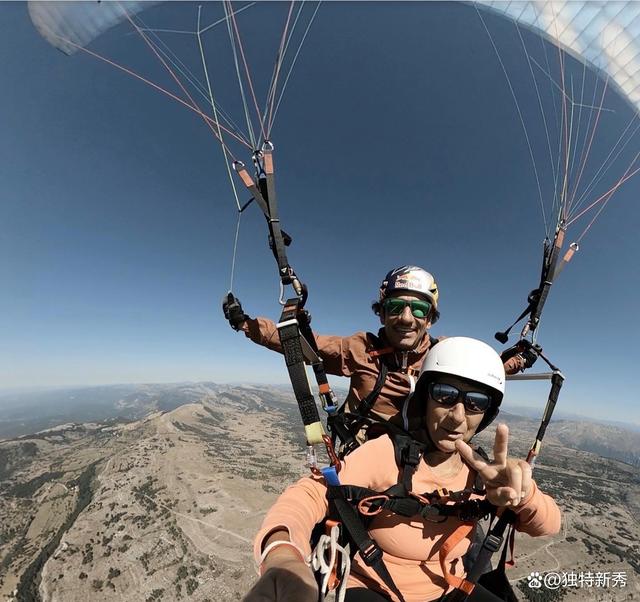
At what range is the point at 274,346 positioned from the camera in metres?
3.31

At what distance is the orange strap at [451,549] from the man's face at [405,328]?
170 centimetres

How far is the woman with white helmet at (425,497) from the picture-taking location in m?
2.10

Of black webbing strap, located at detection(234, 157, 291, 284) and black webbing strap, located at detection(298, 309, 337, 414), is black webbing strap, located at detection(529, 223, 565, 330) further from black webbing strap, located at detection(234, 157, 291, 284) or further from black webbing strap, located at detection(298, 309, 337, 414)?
black webbing strap, located at detection(234, 157, 291, 284)

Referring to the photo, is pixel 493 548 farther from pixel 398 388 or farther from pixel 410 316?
pixel 410 316

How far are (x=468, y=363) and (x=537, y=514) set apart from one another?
3.37 feet

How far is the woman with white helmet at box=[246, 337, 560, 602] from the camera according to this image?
6.88 ft

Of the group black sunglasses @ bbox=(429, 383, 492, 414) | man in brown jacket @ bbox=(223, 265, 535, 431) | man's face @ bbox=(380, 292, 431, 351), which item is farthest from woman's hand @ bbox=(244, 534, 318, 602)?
man's face @ bbox=(380, 292, 431, 351)

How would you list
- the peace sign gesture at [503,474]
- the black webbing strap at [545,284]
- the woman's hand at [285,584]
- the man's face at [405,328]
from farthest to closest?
the black webbing strap at [545,284]
the man's face at [405,328]
the peace sign gesture at [503,474]
the woman's hand at [285,584]

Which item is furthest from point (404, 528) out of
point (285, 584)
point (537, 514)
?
point (285, 584)

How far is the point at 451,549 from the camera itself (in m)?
2.24

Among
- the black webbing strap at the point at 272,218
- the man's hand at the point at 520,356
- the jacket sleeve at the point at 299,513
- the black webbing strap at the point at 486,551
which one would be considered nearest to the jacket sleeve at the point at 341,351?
the black webbing strap at the point at 272,218

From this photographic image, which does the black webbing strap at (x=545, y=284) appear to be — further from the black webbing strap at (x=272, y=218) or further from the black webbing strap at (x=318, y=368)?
the black webbing strap at (x=272, y=218)

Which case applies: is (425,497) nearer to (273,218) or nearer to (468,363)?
(468,363)

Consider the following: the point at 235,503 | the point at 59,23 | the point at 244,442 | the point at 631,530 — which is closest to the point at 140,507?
the point at 235,503
